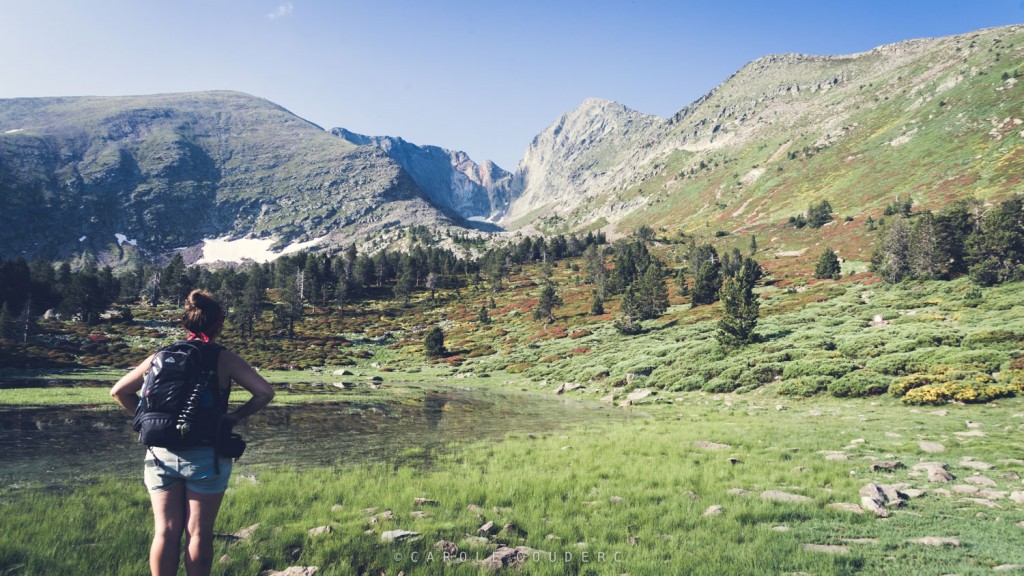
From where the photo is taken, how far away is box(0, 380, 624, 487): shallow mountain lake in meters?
11.4

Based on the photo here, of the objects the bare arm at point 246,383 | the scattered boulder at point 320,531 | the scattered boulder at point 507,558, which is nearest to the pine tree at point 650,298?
the scattered boulder at point 507,558

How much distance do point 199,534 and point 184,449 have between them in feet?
2.86

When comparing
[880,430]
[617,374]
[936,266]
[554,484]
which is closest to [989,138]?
[936,266]

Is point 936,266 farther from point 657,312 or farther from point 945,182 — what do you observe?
point 945,182

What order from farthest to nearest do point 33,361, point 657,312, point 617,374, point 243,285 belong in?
point 243,285, point 657,312, point 33,361, point 617,374

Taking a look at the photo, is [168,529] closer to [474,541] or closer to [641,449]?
[474,541]

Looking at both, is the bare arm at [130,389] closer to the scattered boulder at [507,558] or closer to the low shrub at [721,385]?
the scattered boulder at [507,558]

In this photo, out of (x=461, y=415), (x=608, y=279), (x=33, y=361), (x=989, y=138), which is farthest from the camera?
(x=989, y=138)

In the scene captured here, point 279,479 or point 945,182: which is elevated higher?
→ point 945,182

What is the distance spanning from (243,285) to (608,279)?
10676 cm

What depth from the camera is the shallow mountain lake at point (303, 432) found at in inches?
451

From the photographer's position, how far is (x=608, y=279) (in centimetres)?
11112

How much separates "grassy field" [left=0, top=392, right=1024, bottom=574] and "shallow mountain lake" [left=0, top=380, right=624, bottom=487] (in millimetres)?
1817

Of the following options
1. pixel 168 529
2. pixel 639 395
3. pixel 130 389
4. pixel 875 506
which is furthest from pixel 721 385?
pixel 130 389
